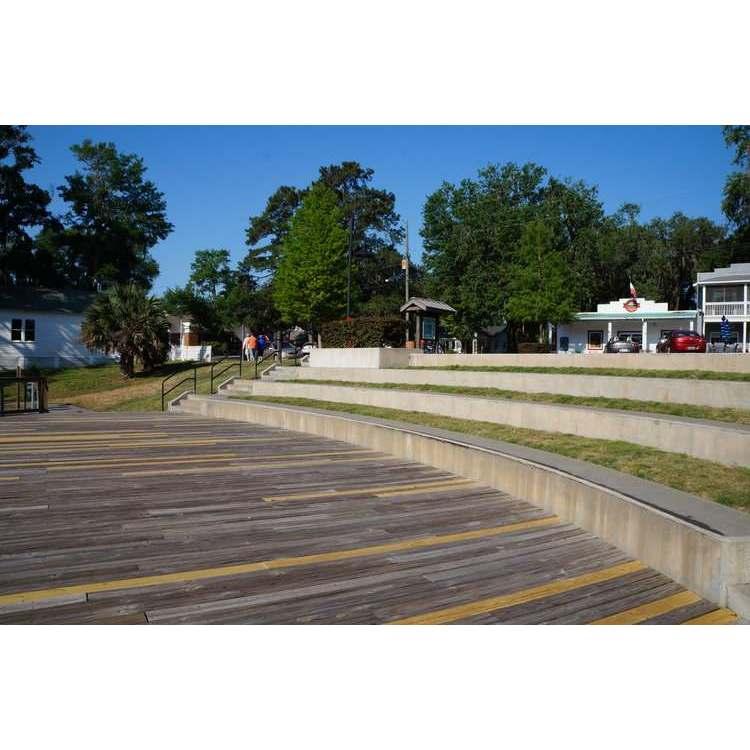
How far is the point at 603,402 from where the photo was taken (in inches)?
411

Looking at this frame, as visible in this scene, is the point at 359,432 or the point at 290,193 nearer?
the point at 359,432

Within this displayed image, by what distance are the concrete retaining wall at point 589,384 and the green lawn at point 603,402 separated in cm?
20

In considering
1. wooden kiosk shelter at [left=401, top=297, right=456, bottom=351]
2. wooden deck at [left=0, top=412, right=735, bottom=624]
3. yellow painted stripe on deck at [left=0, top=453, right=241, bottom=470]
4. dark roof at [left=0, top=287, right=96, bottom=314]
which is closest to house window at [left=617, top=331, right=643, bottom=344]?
wooden kiosk shelter at [left=401, top=297, right=456, bottom=351]

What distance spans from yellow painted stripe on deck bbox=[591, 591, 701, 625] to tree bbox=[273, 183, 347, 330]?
3150cm

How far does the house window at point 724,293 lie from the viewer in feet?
119

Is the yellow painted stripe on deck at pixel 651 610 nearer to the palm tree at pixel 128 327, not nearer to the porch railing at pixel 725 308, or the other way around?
the palm tree at pixel 128 327

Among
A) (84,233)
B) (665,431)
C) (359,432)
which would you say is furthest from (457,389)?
(84,233)

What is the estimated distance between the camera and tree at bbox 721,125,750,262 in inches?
1374

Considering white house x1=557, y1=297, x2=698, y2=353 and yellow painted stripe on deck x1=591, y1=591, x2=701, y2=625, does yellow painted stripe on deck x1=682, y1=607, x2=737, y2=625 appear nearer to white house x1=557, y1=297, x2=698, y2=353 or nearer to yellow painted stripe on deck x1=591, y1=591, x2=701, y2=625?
yellow painted stripe on deck x1=591, y1=591, x2=701, y2=625

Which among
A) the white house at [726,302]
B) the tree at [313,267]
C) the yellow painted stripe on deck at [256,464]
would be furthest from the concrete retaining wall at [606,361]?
the white house at [726,302]

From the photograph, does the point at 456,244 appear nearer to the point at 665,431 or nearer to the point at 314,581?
the point at 665,431

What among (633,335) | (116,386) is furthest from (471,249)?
(116,386)

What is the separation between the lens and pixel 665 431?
754cm

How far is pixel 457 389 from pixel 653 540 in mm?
9259
